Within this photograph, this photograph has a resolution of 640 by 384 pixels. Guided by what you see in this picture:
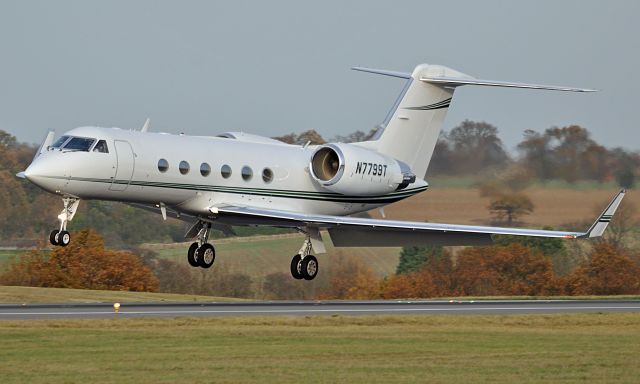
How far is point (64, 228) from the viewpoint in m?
27.4

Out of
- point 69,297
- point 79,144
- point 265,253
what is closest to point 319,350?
point 79,144

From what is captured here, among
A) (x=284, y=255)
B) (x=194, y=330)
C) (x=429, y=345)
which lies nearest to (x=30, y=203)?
(x=284, y=255)

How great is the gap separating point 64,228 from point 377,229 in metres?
7.68

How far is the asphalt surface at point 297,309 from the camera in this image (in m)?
29.0

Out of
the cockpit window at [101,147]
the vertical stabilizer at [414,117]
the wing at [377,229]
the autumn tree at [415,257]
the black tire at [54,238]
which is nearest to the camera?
the black tire at [54,238]

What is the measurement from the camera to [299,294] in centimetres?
4878

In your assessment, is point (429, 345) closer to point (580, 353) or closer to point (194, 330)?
point (580, 353)

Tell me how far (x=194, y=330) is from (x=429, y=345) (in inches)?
188

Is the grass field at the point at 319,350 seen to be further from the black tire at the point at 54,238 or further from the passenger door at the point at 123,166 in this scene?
the passenger door at the point at 123,166

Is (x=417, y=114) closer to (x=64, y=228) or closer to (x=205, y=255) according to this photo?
(x=205, y=255)

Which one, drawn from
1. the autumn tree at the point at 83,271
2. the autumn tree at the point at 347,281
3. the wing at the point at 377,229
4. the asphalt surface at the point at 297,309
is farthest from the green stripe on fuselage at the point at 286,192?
the autumn tree at the point at 83,271

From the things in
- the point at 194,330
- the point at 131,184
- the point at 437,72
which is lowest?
the point at 194,330

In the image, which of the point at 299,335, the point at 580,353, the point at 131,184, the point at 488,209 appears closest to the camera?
the point at 580,353

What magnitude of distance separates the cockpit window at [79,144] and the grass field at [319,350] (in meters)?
3.67
